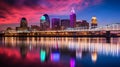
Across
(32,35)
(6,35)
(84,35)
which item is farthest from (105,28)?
(6,35)

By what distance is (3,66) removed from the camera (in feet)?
46.0

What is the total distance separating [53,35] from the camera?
11119 centimetres

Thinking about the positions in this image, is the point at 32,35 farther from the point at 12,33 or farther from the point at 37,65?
the point at 37,65

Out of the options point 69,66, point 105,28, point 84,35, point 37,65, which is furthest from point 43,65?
point 84,35

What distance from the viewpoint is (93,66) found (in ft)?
47.0

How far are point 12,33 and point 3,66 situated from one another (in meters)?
102

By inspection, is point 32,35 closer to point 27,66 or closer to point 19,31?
point 19,31

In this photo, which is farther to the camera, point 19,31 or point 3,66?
point 19,31

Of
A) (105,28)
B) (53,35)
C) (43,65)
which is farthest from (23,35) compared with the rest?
(43,65)

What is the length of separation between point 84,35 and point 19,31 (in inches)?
1093

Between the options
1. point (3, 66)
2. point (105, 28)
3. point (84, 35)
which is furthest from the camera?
point (84, 35)

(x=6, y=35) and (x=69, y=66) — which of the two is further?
(x=6, y=35)

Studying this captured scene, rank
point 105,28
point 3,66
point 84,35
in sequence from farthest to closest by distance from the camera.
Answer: point 84,35 < point 105,28 < point 3,66

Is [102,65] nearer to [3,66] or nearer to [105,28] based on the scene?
[3,66]
